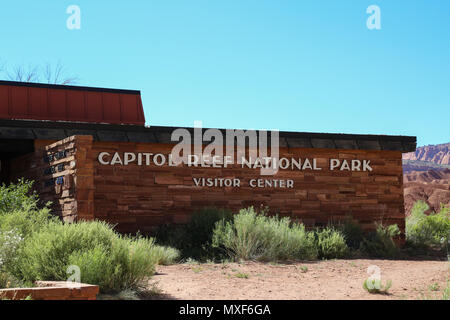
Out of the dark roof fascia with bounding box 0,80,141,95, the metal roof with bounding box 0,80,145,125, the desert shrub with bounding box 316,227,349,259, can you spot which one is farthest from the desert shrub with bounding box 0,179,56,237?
the dark roof fascia with bounding box 0,80,141,95

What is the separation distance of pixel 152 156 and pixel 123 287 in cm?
618

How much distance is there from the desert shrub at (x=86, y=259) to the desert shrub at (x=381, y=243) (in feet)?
24.5

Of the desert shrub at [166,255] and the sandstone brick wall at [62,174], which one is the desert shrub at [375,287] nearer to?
the desert shrub at [166,255]

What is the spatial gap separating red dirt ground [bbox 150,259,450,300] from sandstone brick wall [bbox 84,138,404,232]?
2.84 metres

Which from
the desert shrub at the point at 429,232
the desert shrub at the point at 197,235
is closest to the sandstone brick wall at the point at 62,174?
the desert shrub at the point at 197,235

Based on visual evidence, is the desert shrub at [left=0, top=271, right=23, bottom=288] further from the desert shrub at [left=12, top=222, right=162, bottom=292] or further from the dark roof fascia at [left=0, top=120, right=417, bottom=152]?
the dark roof fascia at [left=0, top=120, right=417, bottom=152]

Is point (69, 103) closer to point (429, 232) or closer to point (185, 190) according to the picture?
point (185, 190)

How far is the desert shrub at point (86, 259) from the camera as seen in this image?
8156mm

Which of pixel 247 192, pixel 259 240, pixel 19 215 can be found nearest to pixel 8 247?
pixel 19 215

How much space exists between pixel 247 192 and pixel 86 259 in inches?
295

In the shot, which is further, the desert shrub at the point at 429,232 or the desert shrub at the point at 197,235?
the desert shrub at the point at 429,232

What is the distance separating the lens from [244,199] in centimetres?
1508

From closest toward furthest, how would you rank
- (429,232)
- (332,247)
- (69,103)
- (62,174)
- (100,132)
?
(62,174) → (332,247) → (100,132) → (429,232) → (69,103)

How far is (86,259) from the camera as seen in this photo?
809 cm
